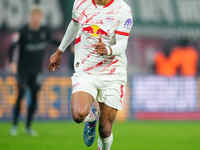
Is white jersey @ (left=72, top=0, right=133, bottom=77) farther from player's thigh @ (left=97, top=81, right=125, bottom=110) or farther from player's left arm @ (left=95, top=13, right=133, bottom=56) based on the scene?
player's thigh @ (left=97, top=81, right=125, bottom=110)

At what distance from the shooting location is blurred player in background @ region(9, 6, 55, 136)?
11327mm

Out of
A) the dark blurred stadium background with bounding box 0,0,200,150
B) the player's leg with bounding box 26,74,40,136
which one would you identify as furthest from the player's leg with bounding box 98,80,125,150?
the dark blurred stadium background with bounding box 0,0,200,150

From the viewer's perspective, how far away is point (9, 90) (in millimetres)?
14406

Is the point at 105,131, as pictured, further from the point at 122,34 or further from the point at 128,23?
the point at 128,23

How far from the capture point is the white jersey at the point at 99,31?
6773mm

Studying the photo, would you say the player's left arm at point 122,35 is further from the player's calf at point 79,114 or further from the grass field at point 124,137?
the grass field at point 124,137

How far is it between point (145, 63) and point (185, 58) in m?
1.62

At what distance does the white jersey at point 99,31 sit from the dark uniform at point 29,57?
456 centimetres

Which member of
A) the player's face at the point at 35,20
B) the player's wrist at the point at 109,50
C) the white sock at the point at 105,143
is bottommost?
the white sock at the point at 105,143

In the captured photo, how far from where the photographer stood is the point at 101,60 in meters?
6.78

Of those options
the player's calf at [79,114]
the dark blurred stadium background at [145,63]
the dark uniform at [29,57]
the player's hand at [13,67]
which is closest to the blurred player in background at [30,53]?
the dark uniform at [29,57]

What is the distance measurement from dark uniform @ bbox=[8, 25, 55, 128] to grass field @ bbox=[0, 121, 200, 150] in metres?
0.87

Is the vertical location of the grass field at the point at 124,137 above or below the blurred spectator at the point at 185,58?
below

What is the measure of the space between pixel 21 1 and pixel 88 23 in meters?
14.6
